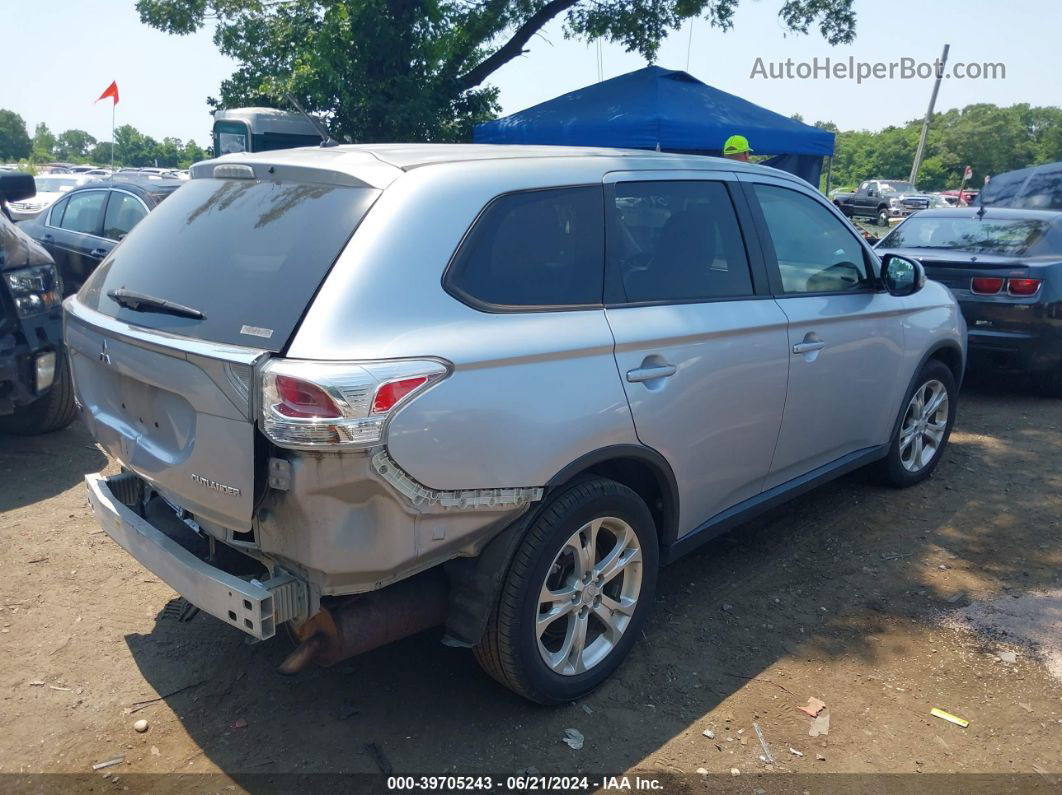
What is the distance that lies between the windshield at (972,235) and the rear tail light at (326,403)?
6556 millimetres

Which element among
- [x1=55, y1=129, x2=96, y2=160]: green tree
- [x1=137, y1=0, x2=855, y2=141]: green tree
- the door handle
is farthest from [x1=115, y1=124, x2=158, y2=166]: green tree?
the door handle

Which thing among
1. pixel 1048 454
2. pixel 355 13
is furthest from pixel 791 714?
pixel 355 13

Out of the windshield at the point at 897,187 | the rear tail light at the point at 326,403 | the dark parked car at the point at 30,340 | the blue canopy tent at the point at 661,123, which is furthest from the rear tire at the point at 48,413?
the windshield at the point at 897,187

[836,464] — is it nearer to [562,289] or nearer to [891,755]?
[891,755]

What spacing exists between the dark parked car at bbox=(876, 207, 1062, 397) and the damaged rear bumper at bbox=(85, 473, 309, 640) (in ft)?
20.4

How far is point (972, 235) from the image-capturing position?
7594 millimetres

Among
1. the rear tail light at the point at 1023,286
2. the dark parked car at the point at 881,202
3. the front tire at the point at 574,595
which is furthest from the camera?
the dark parked car at the point at 881,202

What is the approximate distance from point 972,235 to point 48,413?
741 centimetres

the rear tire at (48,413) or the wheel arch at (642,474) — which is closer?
the wheel arch at (642,474)

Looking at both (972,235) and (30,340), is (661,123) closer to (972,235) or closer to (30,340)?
(972,235)

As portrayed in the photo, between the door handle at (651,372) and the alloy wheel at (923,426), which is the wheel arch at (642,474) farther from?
the alloy wheel at (923,426)

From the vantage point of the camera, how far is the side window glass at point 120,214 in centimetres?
810

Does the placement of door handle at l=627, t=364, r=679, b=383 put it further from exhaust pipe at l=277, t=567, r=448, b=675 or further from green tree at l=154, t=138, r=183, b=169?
green tree at l=154, t=138, r=183, b=169

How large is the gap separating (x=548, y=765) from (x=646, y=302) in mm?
1606
